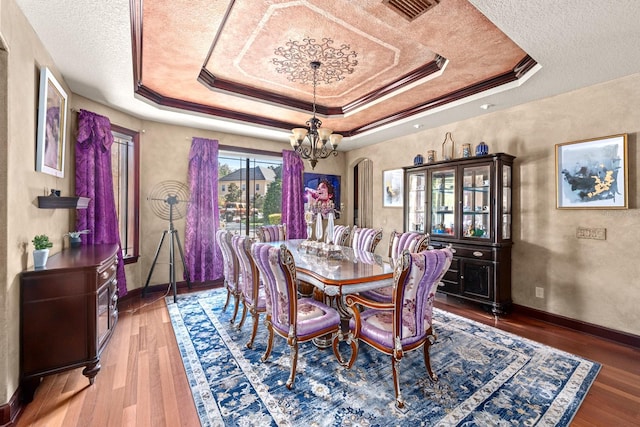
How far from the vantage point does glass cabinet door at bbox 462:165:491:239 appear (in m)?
3.51

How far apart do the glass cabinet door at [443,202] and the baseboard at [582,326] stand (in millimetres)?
1252

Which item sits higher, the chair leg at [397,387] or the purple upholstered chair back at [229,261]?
the purple upholstered chair back at [229,261]

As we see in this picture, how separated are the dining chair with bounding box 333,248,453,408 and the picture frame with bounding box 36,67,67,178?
2.65 meters

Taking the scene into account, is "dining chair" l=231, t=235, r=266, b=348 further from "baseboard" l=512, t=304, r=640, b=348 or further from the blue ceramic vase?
"baseboard" l=512, t=304, r=640, b=348

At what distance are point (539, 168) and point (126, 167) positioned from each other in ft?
18.1

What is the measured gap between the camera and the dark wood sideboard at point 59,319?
73.5 inches

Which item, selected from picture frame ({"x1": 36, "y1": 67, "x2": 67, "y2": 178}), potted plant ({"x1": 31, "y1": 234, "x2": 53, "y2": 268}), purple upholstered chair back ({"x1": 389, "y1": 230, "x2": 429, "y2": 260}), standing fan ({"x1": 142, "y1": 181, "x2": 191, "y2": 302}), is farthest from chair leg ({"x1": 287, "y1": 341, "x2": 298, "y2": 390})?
standing fan ({"x1": 142, "y1": 181, "x2": 191, "y2": 302})

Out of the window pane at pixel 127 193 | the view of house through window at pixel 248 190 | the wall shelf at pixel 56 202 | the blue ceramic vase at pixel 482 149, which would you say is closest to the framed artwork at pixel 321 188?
the view of house through window at pixel 248 190

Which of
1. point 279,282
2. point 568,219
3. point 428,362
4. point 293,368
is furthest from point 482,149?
point 293,368

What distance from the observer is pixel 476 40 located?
235 cm

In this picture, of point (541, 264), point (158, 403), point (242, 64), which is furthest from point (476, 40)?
point (158, 403)

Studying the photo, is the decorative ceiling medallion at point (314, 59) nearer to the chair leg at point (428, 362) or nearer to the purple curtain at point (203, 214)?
the purple curtain at point (203, 214)

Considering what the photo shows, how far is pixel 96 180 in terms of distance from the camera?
3275 millimetres

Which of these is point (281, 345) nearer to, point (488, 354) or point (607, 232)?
point (488, 354)
